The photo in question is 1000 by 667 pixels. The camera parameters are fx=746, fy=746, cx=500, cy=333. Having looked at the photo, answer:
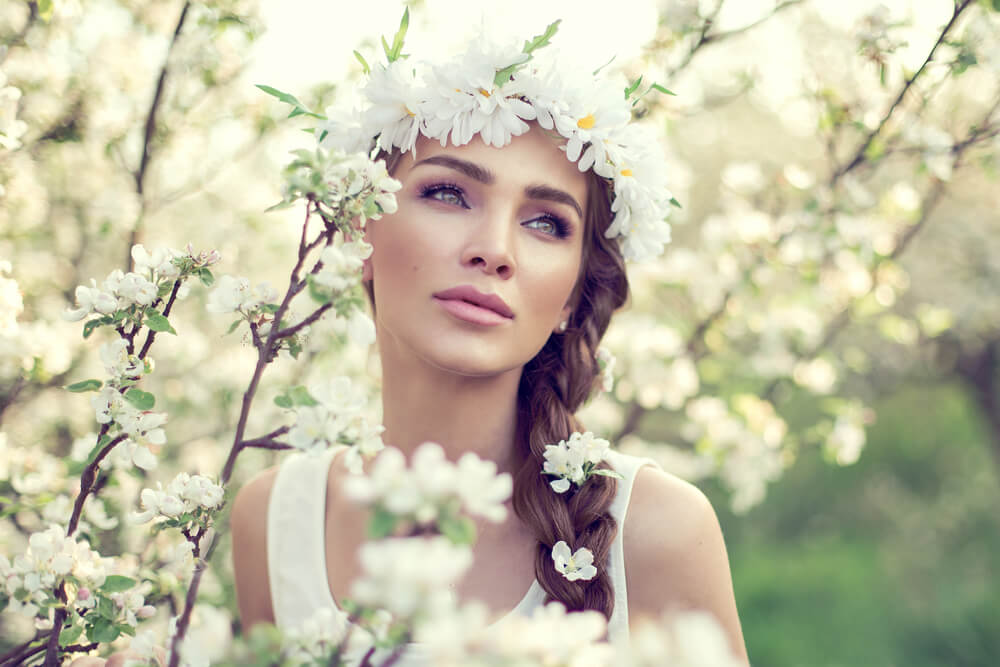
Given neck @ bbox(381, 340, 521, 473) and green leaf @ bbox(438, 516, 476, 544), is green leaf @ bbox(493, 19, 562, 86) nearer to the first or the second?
neck @ bbox(381, 340, 521, 473)

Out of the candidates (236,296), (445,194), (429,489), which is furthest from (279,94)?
(429,489)

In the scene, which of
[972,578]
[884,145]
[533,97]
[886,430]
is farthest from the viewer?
[886,430]

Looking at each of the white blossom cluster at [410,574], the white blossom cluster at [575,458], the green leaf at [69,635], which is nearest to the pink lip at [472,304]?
the white blossom cluster at [575,458]

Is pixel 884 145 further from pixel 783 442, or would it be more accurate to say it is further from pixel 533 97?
pixel 533 97

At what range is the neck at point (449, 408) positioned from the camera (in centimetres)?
213

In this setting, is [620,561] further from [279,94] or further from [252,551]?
[279,94]

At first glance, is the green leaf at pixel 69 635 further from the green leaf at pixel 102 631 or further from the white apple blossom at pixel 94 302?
the white apple blossom at pixel 94 302

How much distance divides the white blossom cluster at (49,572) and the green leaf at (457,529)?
0.91 meters

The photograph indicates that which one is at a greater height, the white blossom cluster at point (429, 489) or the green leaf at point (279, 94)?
the green leaf at point (279, 94)

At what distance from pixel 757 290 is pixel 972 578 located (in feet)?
15.7

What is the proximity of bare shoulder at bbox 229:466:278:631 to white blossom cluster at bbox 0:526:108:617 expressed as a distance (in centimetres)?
107

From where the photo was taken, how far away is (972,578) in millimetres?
6438

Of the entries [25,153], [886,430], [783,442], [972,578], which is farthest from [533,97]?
[886,430]

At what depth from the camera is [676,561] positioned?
194cm
